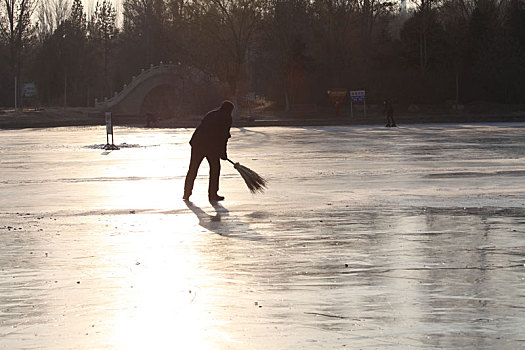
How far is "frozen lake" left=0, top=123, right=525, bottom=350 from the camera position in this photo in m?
5.79

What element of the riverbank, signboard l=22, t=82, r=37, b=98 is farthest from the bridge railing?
signboard l=22, t=82, r=37, b=98

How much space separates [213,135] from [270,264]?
21.5 ft

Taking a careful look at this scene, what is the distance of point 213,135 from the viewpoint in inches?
576

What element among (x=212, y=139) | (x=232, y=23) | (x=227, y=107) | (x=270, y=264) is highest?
(x=232, y=23)

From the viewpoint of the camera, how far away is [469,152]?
24812 millimetres

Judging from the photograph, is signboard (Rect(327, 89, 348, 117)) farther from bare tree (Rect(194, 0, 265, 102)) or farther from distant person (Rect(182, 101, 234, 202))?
distant person (Rect(182, 101, 234, 202))

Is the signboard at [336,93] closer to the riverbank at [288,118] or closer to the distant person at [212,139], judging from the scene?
the riverbank at [288,118]

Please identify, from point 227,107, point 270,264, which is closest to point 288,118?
point 227,107

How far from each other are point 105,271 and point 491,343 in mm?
3724

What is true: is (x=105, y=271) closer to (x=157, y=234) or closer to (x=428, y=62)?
(x=157, y=234)

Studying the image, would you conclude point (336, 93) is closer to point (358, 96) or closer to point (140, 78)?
point (358, 96)

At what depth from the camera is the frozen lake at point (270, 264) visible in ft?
19.0

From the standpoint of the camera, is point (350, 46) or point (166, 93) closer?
point (350, 46)

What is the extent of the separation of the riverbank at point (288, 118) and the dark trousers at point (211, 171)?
38016mm
